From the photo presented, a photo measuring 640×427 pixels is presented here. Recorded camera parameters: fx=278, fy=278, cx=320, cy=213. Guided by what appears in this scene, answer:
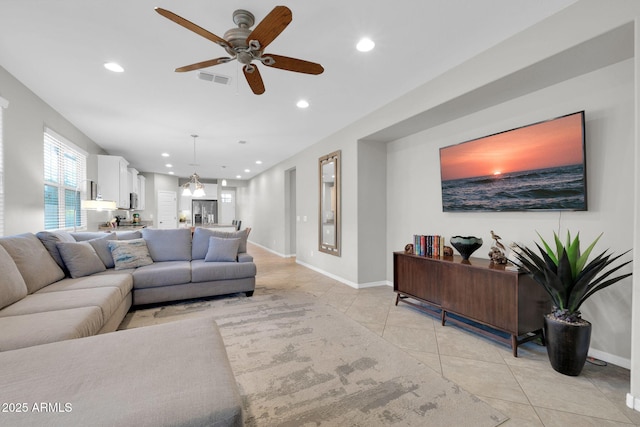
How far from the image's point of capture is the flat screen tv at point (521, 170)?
236cm

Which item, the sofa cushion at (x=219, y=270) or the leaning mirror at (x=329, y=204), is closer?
the sofa cushion at (x=219, y=270)

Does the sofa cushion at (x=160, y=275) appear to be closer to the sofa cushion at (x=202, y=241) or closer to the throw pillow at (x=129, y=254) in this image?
the throw pillow at (x=129, y=254)

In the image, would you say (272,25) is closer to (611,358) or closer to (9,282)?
(9,282)

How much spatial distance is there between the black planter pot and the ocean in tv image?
99cm

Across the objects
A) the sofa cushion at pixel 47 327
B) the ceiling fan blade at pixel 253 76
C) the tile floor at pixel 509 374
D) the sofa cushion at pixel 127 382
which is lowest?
the tile floor at pixel 509 374

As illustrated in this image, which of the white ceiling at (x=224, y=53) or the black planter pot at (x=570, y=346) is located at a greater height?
the white ceiling at (x=224, y=53)

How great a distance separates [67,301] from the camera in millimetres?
2209

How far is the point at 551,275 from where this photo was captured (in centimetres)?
213

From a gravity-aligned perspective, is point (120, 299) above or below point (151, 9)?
below

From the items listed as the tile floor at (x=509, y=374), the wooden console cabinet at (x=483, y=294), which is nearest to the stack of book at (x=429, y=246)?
the wooden console cabinet at (x=483, y=294)

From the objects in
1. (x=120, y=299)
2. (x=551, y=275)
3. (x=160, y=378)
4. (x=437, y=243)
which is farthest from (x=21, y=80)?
(x=551, y=275)

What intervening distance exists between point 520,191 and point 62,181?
20.1ft

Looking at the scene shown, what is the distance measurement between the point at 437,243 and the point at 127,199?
6.85 metres

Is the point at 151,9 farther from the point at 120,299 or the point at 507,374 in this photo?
the point at 507,374
